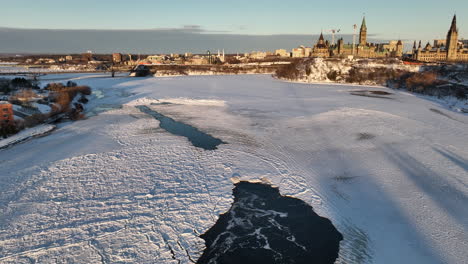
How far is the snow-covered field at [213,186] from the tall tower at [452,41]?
8734 centimetres

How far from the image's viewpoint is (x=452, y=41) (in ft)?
289

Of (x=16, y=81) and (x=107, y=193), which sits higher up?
(x=16, y=81)

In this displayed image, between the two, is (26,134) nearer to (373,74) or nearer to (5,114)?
(5,114)

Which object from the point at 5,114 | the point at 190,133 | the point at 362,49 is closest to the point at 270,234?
the point at 190,133

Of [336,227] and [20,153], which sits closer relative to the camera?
[336,227]

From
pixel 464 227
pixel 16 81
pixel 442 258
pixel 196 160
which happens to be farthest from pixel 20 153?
pixel 16 81

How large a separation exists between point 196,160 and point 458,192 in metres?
10.5

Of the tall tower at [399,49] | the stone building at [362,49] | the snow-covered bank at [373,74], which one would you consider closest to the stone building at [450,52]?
the stone building at [362,49]

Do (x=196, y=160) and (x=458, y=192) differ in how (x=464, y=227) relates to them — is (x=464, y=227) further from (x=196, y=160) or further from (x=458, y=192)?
(x=196, y=160)

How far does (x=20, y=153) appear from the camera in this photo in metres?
14.8

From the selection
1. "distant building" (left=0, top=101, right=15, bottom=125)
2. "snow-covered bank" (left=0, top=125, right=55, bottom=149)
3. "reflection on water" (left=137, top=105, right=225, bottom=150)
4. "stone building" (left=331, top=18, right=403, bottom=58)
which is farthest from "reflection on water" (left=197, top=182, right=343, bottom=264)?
"stone building" (left=331, top=18, right=403, bottom=58)

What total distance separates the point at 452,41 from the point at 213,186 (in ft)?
352

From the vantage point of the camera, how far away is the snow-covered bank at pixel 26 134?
16.5 meters

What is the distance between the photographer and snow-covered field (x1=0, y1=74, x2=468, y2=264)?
7.68 meters
